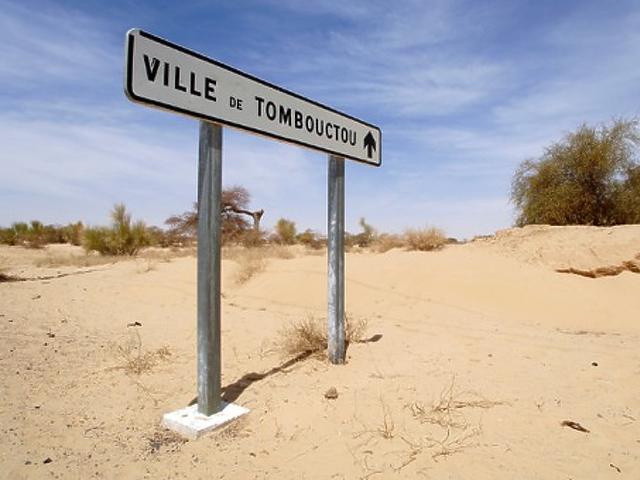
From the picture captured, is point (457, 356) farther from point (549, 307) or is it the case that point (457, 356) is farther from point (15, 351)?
point (15, 351)

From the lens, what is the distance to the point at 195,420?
291cm

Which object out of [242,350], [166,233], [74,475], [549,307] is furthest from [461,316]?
[166,233]

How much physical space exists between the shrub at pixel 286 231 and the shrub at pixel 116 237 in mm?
8360

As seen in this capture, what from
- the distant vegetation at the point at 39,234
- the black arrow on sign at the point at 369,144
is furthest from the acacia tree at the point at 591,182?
the distant vegetation at the point at 39,234

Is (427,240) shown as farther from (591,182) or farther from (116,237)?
(116,237)

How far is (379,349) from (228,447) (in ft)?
8.20

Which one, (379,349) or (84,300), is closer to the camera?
(379,349)

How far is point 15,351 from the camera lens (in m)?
4.58

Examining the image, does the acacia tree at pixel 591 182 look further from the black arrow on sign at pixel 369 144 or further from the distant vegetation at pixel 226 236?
the black arrow on sign at pixel 369 144

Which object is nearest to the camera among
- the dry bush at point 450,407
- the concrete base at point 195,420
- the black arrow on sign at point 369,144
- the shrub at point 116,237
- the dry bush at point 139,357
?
the concrete base at point 195,420

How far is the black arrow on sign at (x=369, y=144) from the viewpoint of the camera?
14.8 ft

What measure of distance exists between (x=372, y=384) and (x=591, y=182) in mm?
12233

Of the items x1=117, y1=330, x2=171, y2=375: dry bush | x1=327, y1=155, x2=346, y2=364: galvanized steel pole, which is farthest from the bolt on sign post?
x1=117, y1=330, x2=171, y2=375: dry bush

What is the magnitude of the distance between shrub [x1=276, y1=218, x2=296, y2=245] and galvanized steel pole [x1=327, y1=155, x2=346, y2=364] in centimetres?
2141
